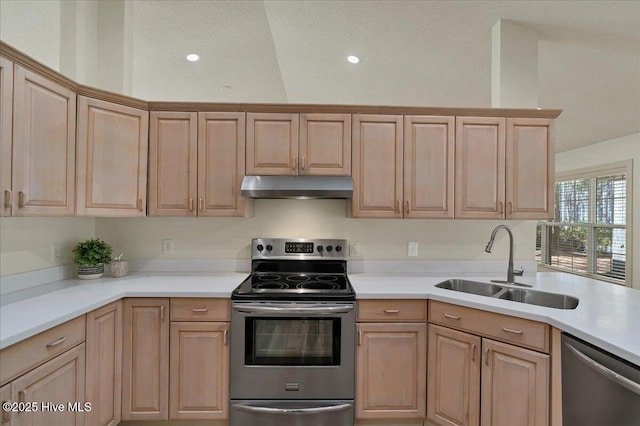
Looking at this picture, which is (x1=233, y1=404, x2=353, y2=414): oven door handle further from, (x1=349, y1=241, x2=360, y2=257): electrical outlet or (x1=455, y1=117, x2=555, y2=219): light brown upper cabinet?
(x1=455, y1=117, x2=555, y2=219): light brown upper cabinet

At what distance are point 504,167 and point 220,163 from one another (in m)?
2.14

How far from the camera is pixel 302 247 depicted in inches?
101

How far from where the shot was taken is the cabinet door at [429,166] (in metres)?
2.38

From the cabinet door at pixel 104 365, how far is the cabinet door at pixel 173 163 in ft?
2.51

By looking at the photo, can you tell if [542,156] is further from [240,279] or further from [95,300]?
[95,300]

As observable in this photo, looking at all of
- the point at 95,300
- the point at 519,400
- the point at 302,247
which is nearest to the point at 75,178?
the point at 95,300

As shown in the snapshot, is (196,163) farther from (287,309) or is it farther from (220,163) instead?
(287,309)

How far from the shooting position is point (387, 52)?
3.06m

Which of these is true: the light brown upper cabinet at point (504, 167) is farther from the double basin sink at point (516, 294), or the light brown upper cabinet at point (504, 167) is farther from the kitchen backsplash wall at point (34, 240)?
the kitchen backsplash wall at point (34, 240)

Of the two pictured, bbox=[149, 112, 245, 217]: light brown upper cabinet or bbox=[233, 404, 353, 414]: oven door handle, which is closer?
bbox=[233, 404, 353, 414]: oven door handle

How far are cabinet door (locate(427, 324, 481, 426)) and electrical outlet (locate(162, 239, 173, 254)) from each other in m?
2.09

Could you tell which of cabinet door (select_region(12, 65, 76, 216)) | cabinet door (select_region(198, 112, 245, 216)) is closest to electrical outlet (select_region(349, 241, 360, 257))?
cabinet door (select_region(198, 112, 245, 216))

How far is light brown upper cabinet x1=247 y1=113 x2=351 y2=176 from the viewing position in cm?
237

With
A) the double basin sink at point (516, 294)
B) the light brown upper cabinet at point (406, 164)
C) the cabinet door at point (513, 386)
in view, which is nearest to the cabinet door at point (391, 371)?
the cabinet door at point (513, 386)
